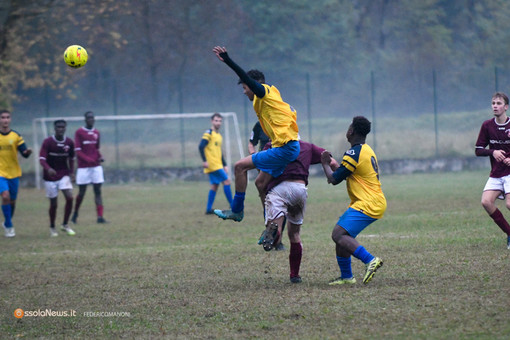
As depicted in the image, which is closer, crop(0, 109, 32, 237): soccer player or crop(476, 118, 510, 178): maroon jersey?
crop(476, 118, 510, 178): maroon jersey

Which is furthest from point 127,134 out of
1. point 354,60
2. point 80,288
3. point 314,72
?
point 80,288

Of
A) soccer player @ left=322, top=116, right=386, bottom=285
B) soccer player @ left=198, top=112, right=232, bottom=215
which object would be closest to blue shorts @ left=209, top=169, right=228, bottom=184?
soccer player @ left=198, top=112, right=232, bottom=215

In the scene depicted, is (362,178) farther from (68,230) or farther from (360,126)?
(68,230)

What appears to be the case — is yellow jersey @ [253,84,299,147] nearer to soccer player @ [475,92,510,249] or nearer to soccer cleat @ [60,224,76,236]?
soccer player @ [475,92,510,249]

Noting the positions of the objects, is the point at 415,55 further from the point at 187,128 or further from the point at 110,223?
the point at 110,223

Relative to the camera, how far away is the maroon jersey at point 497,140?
908 cm

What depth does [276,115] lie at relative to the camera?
7250 millimetres

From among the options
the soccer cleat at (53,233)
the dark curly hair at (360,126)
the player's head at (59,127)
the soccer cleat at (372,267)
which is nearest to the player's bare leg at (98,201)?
the soccer cleat at (53,233)

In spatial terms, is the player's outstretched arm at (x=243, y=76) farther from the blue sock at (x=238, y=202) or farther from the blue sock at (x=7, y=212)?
the blue sock at (x=7, y=212)

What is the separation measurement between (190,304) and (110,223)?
9.24 metres

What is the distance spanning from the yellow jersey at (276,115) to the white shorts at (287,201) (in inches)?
19.6

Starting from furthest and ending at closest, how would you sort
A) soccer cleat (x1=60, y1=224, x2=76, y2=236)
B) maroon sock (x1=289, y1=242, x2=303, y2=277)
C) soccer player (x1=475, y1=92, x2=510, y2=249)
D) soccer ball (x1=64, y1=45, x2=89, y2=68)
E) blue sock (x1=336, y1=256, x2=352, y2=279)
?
soccer cleat (x1=60, y1=224, x2=76, y2=236) < soccer ball (x1=64, y1=45, x2=89, y2=68) < soccer player (x1=475, y1=92, x2=510, y2=249) < maroon sock (x1=289, y1=242, x2=303, y2=277) < blue sock (x1=336, y1=256, x2=352, y2=279)

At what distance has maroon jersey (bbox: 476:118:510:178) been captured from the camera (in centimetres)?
908

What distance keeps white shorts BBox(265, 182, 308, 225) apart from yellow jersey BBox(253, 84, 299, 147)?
19.6 inches
